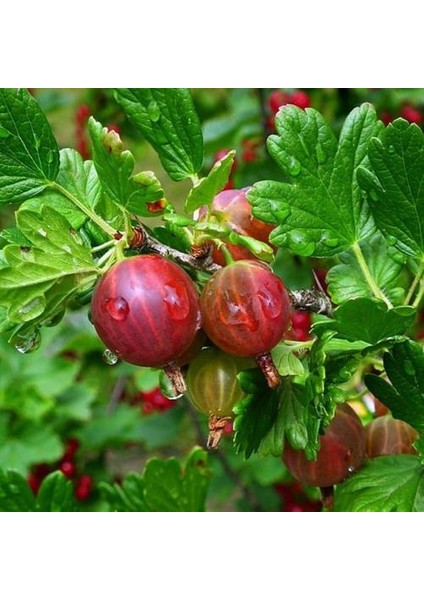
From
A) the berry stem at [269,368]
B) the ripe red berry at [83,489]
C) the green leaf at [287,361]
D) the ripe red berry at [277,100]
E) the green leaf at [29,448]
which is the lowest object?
the ripe red berry at [83,489]

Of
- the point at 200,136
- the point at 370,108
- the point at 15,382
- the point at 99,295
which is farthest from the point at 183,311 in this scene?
the point at 15,382

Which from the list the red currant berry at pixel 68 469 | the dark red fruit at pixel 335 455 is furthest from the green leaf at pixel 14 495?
the red currant berry at pixel 68 469

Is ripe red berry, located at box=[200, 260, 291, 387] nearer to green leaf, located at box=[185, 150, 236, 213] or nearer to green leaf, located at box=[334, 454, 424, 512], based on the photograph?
green leaf, located at box=[185, 150, 236, 213]

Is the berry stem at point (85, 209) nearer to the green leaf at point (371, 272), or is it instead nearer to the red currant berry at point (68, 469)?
the green leaf at point (371, 272)

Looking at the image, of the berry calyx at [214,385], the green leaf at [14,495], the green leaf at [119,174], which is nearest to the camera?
the green leaf at [119,174]

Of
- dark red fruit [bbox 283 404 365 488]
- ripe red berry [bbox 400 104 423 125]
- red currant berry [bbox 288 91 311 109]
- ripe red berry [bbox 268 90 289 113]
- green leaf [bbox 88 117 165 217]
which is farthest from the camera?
ripe red berry [bbox 400 104 423 125]

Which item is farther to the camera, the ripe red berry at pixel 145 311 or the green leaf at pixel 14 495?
the green leaf at pixel 14 495

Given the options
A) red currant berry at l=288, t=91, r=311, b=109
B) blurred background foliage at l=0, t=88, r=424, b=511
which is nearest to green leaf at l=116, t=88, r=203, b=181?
blurred background foliage at l=0, t=88, r=424, b=511
